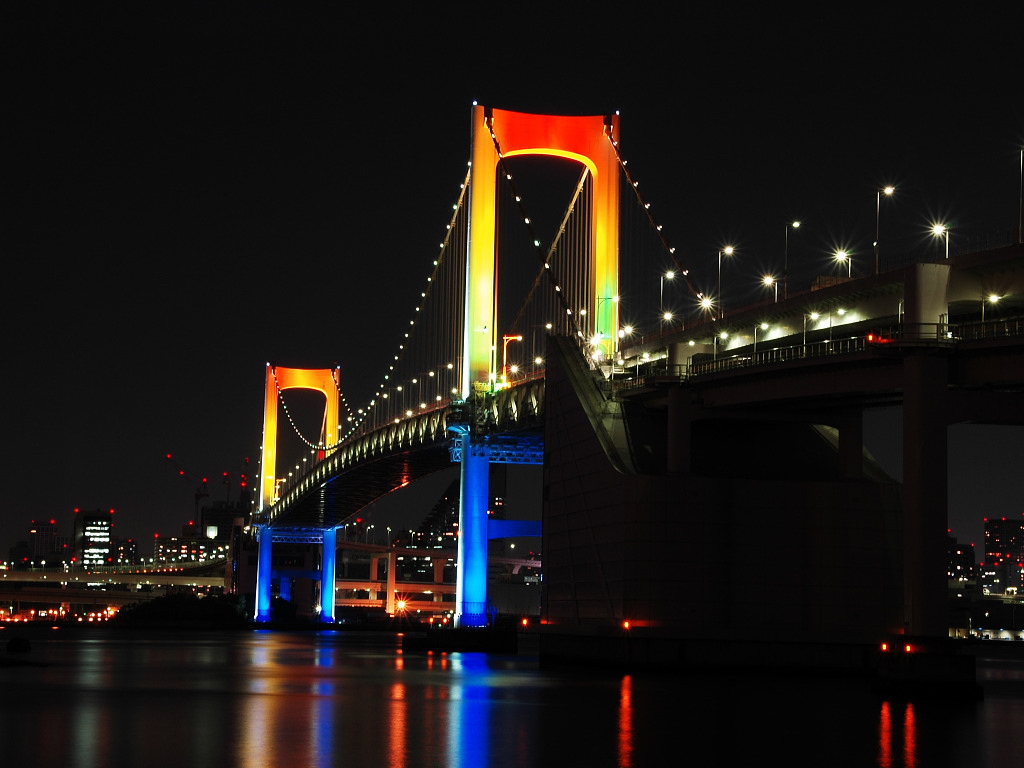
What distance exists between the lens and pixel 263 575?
109875 millimetres

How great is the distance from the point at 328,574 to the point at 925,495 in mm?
78968

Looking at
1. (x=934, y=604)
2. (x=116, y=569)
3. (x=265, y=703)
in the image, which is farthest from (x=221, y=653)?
(x=116, y=569)

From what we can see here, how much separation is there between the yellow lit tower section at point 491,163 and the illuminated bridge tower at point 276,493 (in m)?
43.6

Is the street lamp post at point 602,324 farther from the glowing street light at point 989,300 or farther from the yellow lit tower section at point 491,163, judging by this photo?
the glowing street light at point 989,300

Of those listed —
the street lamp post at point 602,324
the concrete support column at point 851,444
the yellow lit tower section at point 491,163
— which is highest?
the yellow lit tower section at point 491,163

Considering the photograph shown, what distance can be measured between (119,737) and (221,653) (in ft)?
126

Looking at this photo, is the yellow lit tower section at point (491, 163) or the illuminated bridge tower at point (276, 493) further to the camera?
the illuminated bridge tower at point (276, 493)

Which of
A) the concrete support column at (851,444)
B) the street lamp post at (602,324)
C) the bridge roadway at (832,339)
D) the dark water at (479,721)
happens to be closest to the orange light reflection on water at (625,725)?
the dark water at (479,721)

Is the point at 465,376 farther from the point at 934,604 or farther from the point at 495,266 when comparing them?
the point at 934,604

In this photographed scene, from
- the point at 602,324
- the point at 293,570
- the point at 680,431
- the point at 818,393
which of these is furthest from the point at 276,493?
the point at 818,393

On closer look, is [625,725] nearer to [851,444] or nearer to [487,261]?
[851,444]

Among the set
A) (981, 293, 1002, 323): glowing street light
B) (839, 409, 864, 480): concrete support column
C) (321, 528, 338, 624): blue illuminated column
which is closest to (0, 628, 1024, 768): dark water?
(839, 409, 864, 480): concrete support column

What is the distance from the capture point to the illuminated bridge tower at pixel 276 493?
109 metres

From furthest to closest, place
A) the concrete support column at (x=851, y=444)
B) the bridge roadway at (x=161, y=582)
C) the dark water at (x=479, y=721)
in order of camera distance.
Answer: the bridge roadway at (x=161, y=582) → the concrete support column at (x=851, y=444) → the dark water at (x=479, y=721)
